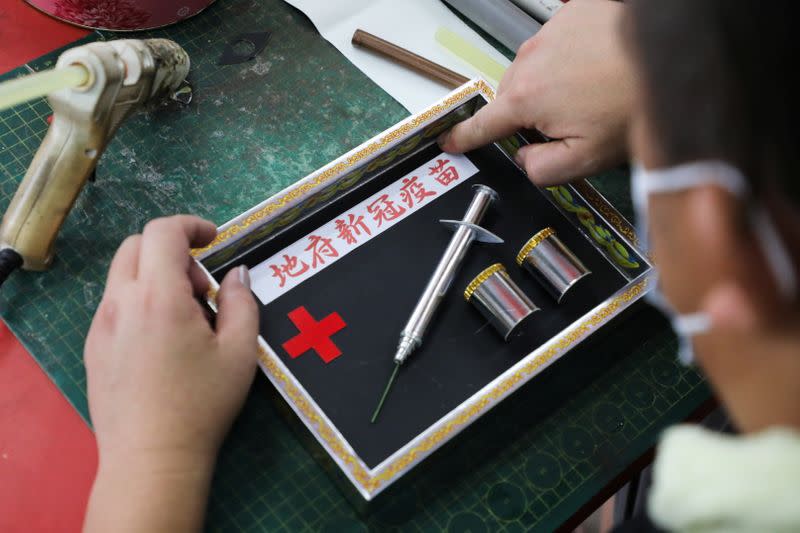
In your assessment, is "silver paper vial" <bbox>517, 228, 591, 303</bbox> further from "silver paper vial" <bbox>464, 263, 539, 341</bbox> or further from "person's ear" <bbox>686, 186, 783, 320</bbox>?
"person's ear" <bbox>686, 186, 783, 320</bbox>

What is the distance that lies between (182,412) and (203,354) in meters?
0.06

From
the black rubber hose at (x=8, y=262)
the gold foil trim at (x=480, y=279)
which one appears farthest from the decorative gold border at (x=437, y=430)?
the black rubber hose at (x=8, y=262)

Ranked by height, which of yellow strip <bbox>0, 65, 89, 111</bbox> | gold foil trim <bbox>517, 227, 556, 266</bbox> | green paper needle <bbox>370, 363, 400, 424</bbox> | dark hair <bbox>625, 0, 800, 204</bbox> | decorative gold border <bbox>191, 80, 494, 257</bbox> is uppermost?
dark hair <bbox>625, 0, 800, 204</bbox>

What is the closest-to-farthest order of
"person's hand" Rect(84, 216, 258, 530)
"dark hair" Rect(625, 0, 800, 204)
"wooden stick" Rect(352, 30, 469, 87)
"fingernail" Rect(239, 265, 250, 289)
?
"dark hair" Rect(625, 0, 800, 204), "person's hand" Rect(84, 216, 258, 530), "fingernail" Rect(239, 265, 250, 289), "wooden stick" Rect(352, 30, 469, 87)

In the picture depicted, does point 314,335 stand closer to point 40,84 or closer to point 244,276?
point 244,276

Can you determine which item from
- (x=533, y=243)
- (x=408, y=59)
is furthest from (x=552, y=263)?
(x=408, y=59)

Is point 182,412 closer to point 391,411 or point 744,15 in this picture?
point 391,411

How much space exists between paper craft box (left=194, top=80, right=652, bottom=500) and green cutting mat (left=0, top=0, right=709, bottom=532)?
7cm

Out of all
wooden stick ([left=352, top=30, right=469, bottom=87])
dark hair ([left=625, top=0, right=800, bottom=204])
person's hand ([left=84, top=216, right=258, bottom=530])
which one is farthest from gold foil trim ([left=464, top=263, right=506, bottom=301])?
dark hair ([left=625, top=0, right=800, bottom=204])

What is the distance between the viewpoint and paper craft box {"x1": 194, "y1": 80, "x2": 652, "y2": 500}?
0.84 metres

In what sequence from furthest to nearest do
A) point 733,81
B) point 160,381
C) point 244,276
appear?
point 244,276, point 160,381, point 733,81

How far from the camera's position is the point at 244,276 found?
0.87 m

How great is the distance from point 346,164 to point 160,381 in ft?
1.12

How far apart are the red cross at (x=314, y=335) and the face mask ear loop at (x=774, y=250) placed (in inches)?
21.1
